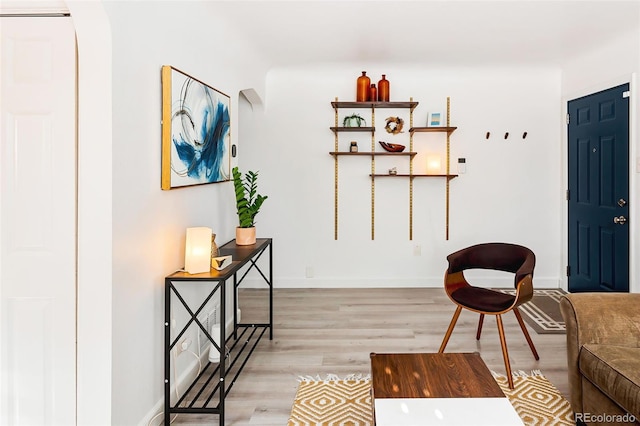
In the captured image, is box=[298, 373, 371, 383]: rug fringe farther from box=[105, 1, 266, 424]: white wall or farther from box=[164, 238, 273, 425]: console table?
box=[105, 1, 266, 424]: white wall

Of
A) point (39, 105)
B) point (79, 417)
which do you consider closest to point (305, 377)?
point (79, 417)

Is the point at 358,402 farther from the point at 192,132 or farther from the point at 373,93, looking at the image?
the point at 373,93

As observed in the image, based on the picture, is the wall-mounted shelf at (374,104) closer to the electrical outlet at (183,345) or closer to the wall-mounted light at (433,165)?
the wall-mounted light at (433,165)

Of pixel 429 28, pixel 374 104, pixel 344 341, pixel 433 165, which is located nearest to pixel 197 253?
pixel 344 341

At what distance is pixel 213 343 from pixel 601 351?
1.83 m

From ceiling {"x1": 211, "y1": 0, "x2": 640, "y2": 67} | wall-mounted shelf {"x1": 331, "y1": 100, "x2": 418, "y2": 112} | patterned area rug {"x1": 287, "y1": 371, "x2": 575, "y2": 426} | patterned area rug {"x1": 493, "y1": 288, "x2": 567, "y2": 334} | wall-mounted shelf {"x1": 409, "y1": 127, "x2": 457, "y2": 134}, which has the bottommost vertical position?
patterned area rug {"x1": 287, "y1": 371, "x2": 575, "y2": 426}

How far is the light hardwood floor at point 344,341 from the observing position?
2.48 m

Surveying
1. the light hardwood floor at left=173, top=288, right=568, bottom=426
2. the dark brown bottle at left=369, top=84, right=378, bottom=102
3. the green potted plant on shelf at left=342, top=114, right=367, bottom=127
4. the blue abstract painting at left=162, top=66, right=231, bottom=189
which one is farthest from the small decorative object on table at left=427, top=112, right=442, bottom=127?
the blue abstract painting at left=162, top=66, right=231, bottom=189

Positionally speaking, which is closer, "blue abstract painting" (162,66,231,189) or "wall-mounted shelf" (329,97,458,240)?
"blue abstract painting" (162,66,231,189)

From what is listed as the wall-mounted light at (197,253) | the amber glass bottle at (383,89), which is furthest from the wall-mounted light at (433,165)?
the wall-mounted light at (197,253)

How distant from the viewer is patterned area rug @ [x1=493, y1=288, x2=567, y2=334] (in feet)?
11.6

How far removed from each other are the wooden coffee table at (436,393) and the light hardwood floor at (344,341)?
0.70 meters

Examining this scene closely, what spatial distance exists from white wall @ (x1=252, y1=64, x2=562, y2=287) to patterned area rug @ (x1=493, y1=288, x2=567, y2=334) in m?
0.37

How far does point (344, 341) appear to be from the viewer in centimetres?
330
